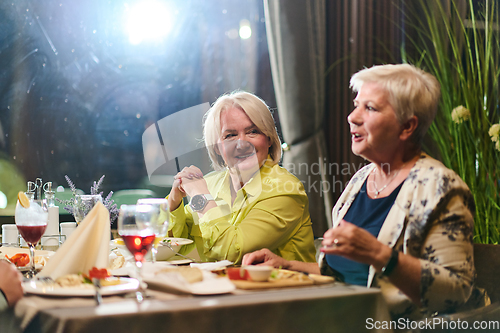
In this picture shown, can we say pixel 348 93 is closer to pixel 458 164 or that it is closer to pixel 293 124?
pixel 293 124

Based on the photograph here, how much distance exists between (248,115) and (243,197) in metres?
0.30

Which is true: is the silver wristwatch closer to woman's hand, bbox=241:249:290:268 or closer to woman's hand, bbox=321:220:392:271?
woman's hand, bbox=241:249:290:268

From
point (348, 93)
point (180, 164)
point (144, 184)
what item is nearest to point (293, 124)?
point (348, 93)

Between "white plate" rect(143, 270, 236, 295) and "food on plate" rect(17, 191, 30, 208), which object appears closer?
"white plate" rect(143, 270, 236, 295)

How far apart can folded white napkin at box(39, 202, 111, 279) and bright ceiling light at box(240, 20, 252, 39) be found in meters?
2.53

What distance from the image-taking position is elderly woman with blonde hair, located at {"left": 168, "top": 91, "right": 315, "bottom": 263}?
4.49 ft

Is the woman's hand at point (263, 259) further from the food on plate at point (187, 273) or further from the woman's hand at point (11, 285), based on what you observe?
the woman's hand at point (11, 285)

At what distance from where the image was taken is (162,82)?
10.3 feet

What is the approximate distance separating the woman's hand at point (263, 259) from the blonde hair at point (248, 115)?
538 millimetres

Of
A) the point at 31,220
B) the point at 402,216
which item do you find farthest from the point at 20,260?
the point at 402,216

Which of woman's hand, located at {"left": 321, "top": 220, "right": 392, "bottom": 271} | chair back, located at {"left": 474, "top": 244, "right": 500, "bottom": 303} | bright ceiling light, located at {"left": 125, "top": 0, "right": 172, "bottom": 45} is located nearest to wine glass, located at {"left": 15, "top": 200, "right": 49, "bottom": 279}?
woman's hand, located at {"left": 321, "top": 220, "right": 392, "bottom": 271}

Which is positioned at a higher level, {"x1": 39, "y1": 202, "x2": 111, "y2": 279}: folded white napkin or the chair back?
{"x1": 39, "y1": 202, "x2": 111, "y2": 279}: folded white napkin

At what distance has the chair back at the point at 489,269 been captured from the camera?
1.14 meters

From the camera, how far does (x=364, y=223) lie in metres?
1.16
